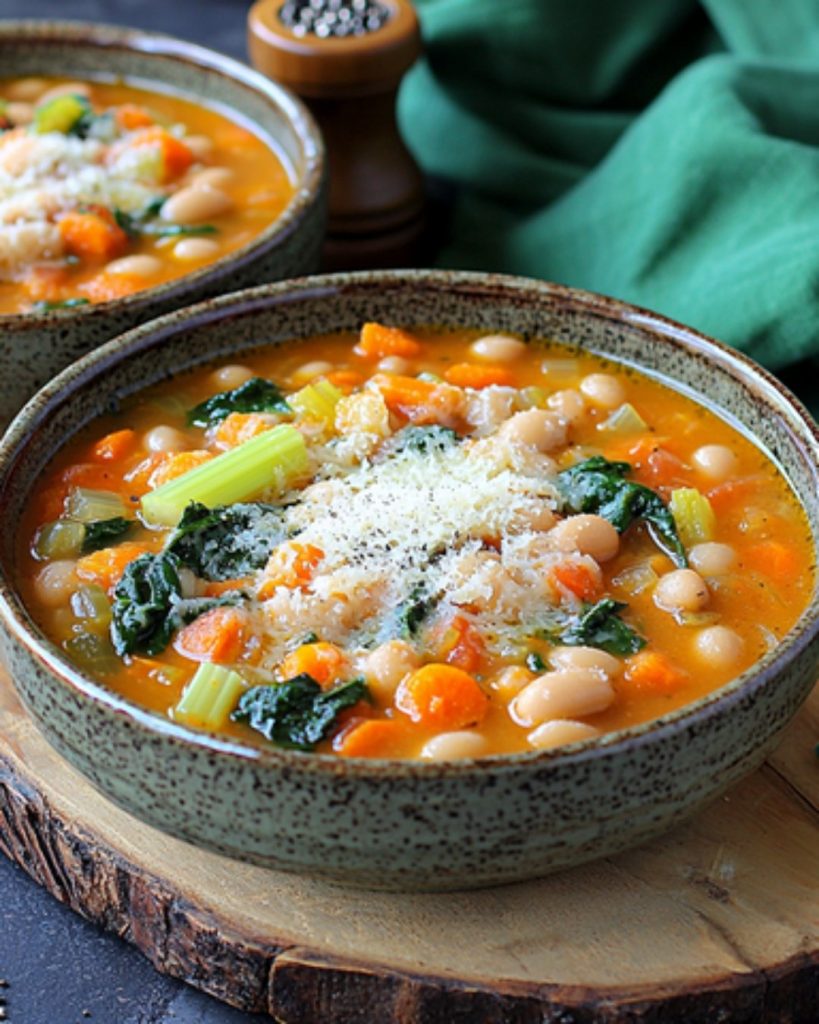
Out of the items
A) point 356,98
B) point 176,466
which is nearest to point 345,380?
point 176,466

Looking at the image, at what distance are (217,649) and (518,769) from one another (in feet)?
2.33

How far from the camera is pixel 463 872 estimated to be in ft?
9.05

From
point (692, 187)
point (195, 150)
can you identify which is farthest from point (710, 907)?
point (195, 150)

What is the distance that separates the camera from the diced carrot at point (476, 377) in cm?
388

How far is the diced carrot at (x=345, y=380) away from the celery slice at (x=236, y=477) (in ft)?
1.14

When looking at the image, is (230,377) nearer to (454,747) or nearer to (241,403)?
(241,403)

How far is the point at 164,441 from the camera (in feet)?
12.0

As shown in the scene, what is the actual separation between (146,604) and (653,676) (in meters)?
0.98

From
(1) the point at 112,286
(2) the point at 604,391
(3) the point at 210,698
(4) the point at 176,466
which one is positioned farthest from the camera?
(1) the point at 112,286

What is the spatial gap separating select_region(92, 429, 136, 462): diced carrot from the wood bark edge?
0.81 metres

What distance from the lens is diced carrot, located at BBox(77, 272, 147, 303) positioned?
4.30 m

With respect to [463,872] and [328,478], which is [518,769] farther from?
[328,478]

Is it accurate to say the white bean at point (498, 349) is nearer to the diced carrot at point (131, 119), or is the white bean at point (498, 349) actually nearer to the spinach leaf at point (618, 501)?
the spinach leaf at point (618, 501)

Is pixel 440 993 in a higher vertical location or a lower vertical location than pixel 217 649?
lower
